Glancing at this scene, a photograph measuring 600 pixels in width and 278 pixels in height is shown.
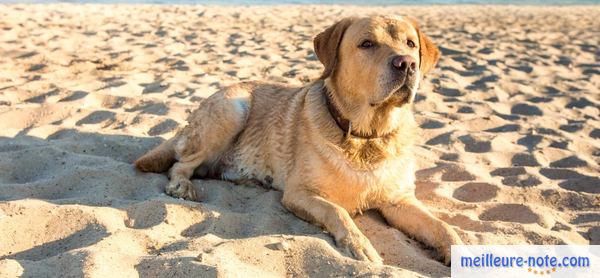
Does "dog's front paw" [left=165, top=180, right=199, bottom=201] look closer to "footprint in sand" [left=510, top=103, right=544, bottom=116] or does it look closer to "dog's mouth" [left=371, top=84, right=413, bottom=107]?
"dog's mouth" [left=371, top=84, right=413, bottom=107]

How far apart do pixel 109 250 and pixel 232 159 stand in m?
1.86

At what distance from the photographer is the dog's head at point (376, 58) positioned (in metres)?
3.27

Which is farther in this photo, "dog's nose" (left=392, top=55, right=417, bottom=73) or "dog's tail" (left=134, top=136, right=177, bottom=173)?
"dog's tail" (left=134, top=136, right=177, bottom=173)

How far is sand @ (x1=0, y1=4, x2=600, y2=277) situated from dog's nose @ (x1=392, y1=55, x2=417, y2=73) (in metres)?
1.05

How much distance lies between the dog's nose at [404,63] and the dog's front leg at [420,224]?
36.3 inches

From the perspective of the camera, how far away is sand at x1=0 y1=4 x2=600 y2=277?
2.77 metres

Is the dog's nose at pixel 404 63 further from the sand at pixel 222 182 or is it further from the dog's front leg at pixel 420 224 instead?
the sand at pixel 222 182

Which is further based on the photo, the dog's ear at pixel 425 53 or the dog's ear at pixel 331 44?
the dog's ear at pixel 425 53

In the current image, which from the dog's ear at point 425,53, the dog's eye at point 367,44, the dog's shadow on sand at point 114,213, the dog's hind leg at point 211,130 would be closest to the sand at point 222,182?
the dog's shadow on sand at point 114,213

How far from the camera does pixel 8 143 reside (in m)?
4.46

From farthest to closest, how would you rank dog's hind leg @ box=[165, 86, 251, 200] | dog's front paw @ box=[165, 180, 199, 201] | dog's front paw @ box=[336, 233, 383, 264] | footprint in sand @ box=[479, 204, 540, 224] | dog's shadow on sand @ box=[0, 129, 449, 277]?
1. dog's hind leg @ box=[165, 86, 251, 200]
2. dog's front paw @ box=[165, 180, 199, 201]
3. footprint in sand @ box=[479, 204, 540, 224]
4. dog's front paw @ box=[336, 233, 383, 264]
5. dog's shadow on sand @ box=[0, 129, 449, 277]

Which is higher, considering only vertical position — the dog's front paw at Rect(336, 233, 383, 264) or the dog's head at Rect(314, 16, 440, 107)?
the dog's head at Rect(314, 16, 440, 107)

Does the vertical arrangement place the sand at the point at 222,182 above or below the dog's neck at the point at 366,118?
below

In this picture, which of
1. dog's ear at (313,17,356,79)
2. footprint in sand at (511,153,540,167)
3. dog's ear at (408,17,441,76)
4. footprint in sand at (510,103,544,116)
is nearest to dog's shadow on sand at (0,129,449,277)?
dog's ear at (313,17,356,79)
